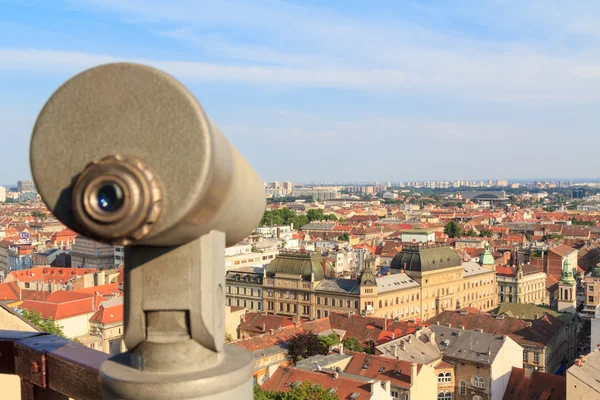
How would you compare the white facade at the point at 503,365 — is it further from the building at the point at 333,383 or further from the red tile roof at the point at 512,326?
the building at the point at 333,383

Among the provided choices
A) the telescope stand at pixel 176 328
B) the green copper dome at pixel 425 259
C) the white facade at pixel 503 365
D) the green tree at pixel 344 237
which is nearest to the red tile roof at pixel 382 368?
the white facade at pixel 503 365

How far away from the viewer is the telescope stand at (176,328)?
224 centimetres

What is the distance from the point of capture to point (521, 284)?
74.8 m

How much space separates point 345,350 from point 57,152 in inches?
1439

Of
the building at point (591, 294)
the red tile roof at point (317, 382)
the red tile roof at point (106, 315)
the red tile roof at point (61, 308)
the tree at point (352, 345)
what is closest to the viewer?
the red tile roof at point (317, 382)

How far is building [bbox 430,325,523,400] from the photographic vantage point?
35625 millimetres

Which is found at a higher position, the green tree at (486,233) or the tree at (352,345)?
the tree at (352,345)

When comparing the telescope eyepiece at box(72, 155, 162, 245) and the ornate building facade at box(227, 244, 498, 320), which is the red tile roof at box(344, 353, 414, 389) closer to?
the ornate building facade at box(227, 244, 498, 320)

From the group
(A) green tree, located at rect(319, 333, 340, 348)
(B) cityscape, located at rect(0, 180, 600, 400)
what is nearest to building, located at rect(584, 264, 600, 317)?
(B) cityscape, located at rect(0, 180, 600, 400)

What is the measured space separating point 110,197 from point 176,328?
61 cm

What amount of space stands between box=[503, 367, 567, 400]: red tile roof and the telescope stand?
32940 mm

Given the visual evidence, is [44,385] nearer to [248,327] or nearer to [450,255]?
[248,327]

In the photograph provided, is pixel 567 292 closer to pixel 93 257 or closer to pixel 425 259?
pixel 425 259

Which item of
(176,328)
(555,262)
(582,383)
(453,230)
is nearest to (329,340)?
(582,383)
